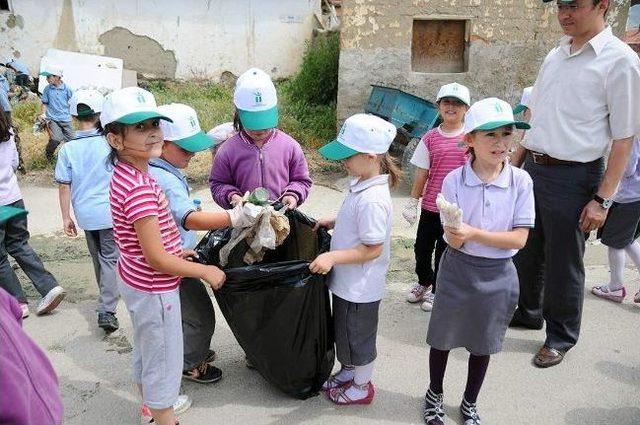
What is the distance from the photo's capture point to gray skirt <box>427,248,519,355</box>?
232 cm

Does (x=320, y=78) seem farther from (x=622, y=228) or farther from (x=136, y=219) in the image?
(x=136, y=219)

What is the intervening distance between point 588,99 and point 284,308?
70.8 inches

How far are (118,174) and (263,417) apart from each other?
1.37 meters

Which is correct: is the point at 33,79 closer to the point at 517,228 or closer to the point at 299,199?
the point at 299,199

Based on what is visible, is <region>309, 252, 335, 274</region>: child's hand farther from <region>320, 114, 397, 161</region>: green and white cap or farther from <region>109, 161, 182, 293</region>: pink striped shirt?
<region>109, 161, 182, 293</region>: pink striped shirt

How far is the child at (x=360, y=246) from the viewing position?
7.52 ft

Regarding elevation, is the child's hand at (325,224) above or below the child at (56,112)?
below

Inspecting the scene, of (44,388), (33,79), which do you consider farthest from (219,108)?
(44,388)

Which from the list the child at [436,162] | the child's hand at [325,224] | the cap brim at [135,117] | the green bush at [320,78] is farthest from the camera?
the green bush at [320,78]

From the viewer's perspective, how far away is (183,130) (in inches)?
93.3

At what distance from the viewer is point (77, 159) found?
317 centimetres

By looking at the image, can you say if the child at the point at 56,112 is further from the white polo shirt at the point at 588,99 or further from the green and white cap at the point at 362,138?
the white polo shirt at the point at 588,99

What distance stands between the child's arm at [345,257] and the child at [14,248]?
7.13 feet

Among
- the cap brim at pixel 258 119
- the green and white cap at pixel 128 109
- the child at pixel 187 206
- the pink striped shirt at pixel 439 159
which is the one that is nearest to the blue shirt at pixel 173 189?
the child at pixel 187 206
